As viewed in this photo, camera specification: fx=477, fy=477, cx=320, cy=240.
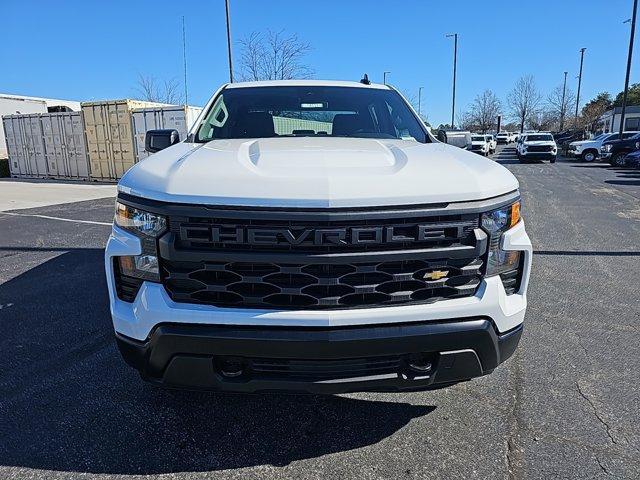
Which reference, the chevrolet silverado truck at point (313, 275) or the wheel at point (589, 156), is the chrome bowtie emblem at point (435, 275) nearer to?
the chevrolet silverado truck at point (313, 275)

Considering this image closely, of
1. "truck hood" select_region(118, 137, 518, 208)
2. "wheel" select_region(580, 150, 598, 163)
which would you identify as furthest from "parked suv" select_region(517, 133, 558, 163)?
"truck hood" select_region(118, 137, 518, 208)

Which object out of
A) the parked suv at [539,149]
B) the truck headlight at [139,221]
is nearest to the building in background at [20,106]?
the parked suv at [539,149]

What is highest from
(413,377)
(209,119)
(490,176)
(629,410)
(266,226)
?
(209,119)

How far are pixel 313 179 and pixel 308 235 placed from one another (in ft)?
0.77

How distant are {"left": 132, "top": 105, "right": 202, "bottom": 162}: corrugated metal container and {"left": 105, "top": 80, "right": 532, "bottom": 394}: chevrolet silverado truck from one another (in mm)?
14151

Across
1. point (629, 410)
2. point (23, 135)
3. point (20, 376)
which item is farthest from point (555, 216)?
point (23, 135)

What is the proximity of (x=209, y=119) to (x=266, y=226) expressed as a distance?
1.90 meters

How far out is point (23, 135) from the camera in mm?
20453

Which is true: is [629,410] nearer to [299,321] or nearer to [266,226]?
[299,321]

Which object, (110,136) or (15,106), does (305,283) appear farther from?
(15,106)

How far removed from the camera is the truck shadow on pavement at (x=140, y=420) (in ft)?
7.49

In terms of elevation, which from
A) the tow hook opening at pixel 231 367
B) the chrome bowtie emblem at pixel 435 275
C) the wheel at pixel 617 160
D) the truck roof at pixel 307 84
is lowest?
the wheel at pixel 617 160

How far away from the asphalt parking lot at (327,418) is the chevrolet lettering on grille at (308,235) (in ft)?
3.29

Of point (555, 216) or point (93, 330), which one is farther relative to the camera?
point (555, 216)
